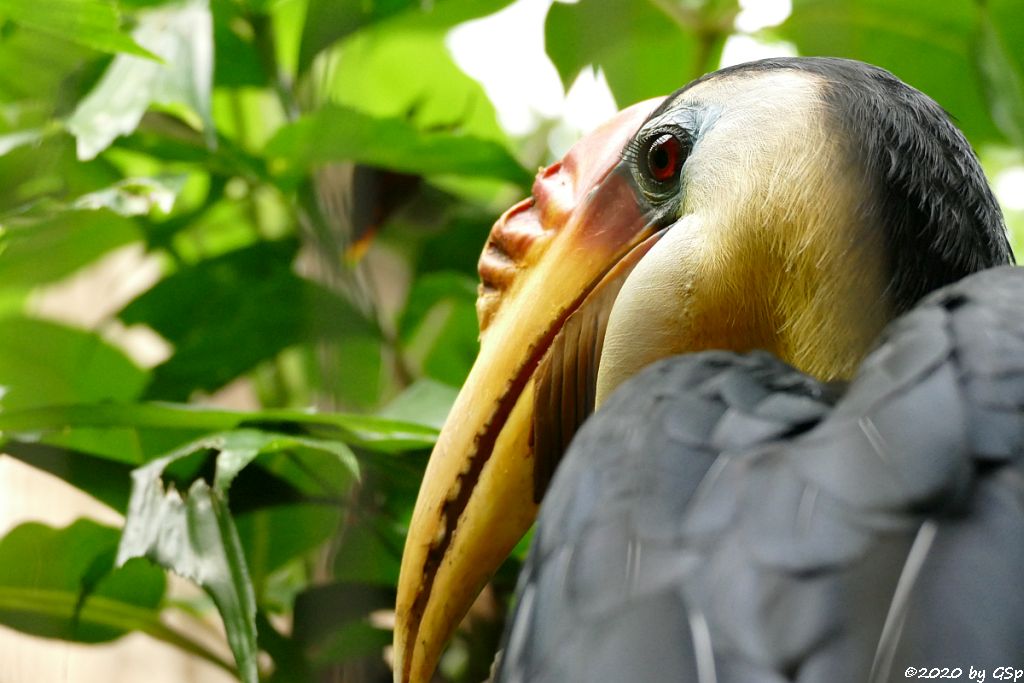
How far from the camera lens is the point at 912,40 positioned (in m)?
1.43

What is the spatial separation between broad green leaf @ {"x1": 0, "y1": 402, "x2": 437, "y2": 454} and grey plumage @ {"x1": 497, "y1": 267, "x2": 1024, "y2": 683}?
39cm

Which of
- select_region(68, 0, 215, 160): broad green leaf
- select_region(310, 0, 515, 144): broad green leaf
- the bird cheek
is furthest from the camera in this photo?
select_region(310, 0, 515, 144): broad green leaf

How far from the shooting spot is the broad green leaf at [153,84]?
1.17 metres

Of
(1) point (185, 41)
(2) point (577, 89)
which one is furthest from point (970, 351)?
(1) point (185, 41)

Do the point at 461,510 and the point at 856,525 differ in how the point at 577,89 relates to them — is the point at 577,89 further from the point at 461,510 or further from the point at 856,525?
the point at 856,525

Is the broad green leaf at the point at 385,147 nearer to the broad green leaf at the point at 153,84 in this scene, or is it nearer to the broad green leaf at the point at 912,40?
the broad green leaf at the point at 153,84

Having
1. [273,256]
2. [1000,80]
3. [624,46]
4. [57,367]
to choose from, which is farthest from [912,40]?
[57,367]

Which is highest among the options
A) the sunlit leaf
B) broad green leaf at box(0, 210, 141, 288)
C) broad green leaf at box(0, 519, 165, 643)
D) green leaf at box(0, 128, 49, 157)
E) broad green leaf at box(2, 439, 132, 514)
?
green leaf at box(0, 128, 49, 157)

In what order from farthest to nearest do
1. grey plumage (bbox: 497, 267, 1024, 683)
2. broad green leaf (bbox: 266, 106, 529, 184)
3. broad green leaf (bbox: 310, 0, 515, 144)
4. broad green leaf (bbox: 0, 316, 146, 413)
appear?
broad green leaf (bbox: 310, 0, 515, 144) < broad green leaf (bbox: 266, 106, 529, 184) < broad green leaf (bbox: 0, 316, 146, 413) < grey plumage (bbox: 497, 267, 1024, 683)

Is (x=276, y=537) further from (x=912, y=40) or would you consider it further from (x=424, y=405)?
(x=912, y=40)

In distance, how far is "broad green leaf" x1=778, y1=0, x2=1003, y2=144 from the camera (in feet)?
4.48

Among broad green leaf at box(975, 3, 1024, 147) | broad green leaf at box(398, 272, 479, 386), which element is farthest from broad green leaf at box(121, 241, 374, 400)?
broad green leaf at box(975, 3, 1024, 147)

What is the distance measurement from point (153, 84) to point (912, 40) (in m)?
0.87

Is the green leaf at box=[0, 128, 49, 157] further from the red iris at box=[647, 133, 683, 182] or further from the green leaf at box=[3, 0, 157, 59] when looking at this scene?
the red iris at box=[647, 133, 683, 182]
